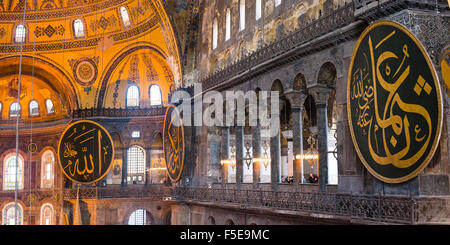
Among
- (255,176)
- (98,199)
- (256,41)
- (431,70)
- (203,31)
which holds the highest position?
(203,31)

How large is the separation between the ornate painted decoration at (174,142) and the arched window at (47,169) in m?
10.5

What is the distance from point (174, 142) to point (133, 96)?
272 inches

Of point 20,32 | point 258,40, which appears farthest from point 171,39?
point 20,32

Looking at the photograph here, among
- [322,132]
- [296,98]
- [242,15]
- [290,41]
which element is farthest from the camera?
[242,15]

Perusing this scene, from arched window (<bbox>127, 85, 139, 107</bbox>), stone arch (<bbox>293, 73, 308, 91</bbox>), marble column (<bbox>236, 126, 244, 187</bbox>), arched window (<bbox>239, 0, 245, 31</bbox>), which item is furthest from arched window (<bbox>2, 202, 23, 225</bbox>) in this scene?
stone arch (<bbox>293, 73, 308, 91</bbox>)

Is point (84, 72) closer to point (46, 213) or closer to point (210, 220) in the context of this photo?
point (46, 213)

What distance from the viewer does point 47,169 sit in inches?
1025

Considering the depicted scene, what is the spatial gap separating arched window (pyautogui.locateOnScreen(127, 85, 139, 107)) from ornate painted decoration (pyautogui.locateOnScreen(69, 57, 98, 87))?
67.7 inches

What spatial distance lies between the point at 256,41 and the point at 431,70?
7.49 meters

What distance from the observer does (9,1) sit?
21.7 m

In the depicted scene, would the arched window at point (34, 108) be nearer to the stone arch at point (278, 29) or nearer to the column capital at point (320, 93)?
the stone arch at point (278, 29)
